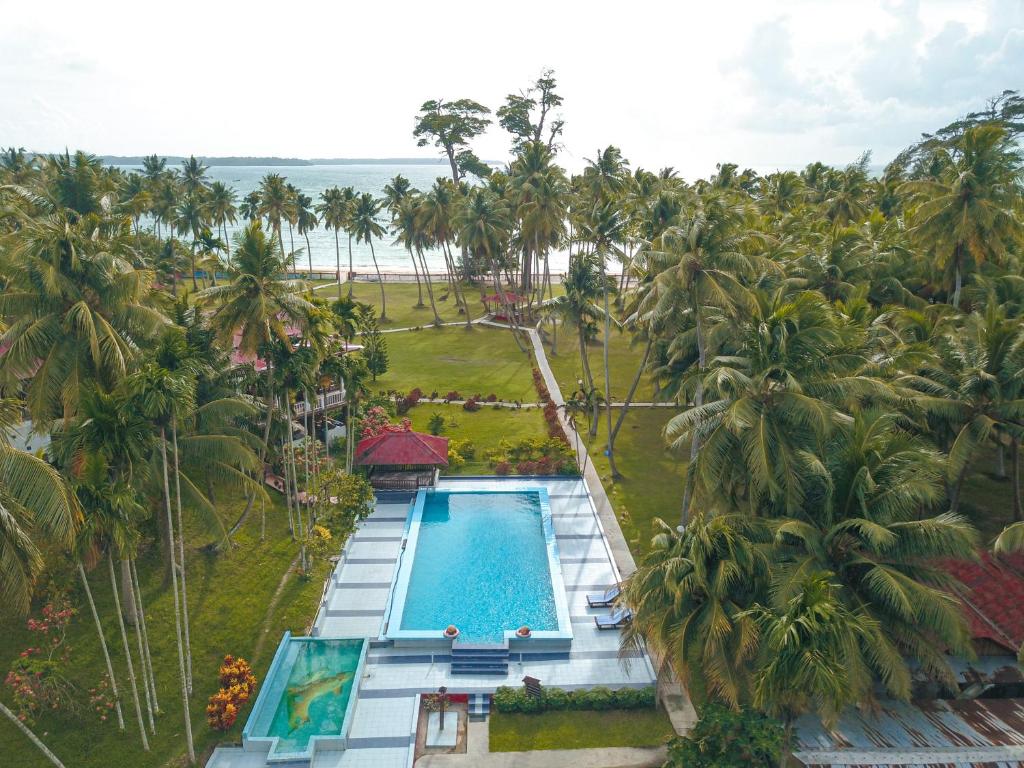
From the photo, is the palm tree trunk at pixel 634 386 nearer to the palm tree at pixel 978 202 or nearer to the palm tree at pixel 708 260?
the palm tree at pixel 708 260

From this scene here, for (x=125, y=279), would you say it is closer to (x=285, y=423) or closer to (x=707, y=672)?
(x=285, y=423)

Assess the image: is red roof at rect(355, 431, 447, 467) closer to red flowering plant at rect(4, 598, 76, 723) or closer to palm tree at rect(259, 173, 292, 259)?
red flowering plant at rect(4, 598, 76, 723)

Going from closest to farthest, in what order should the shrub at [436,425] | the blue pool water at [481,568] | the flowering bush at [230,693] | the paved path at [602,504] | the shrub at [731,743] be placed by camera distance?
the shrub at [731,743] < the flowering bush at [230,693] < the blue pool water at [481,568] < the paved path at [602,504] < the shrub at [436,425]

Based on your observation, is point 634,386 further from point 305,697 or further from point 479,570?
point 305,697

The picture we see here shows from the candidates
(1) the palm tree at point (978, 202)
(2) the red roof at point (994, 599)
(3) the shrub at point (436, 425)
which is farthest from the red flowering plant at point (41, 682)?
(1) the palm tree at point (978, 202)

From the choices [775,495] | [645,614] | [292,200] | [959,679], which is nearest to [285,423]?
[645,614]

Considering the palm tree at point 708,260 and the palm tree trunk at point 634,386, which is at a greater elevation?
the palm tree at point 708,260

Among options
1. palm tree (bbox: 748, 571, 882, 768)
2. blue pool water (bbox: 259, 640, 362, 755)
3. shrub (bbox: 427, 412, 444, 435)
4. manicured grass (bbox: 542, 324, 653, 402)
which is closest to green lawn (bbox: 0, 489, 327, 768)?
blue pool water (bbox: 259, 640, 362, 755)
